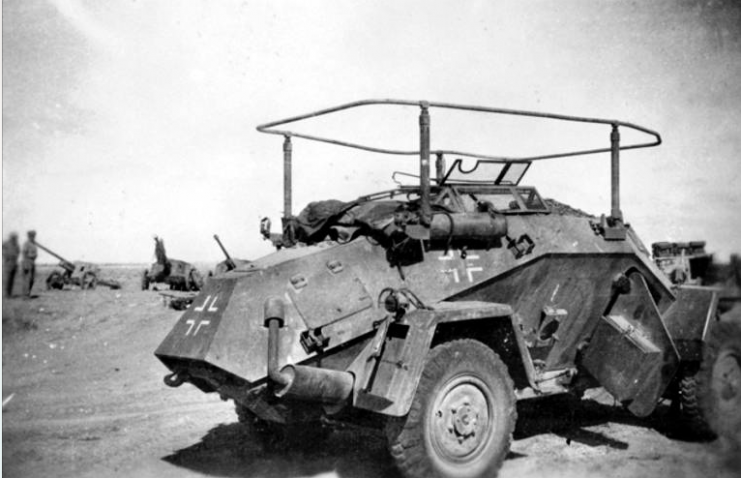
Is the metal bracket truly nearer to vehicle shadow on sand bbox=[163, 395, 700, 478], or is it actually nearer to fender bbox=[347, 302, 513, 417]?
fender bbox=[347, 302, 513, 417]

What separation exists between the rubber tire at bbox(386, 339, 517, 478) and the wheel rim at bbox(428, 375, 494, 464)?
0.01m

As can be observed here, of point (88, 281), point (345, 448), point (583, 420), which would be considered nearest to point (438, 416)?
point (345, 448)

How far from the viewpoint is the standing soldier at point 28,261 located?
8.30m

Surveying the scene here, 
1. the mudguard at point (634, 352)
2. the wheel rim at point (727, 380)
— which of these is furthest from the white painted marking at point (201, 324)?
the wheel rim at point (727, 380)

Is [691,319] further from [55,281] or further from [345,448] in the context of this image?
[55,281]

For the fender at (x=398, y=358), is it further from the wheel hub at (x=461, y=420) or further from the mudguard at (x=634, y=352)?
the mudguard at (x=634, y=352)

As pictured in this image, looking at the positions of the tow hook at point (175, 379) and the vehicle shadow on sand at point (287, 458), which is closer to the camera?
the tow hook at point (175, 379)

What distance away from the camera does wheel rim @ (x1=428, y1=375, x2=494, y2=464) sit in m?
5.35

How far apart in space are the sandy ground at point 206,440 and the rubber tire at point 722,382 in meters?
0.38

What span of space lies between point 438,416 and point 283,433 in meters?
2.03

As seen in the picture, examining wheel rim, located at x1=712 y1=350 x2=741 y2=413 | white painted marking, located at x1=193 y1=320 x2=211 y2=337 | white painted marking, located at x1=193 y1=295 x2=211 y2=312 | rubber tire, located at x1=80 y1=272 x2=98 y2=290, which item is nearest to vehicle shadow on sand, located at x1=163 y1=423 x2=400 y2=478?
white painted marking, located at x1=193 y1=320 x2=211 y2=337

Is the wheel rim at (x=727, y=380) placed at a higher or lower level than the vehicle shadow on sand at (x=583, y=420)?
higher

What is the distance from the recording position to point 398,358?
5254mm

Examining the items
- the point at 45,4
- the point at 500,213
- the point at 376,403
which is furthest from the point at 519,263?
the point at 45,4
